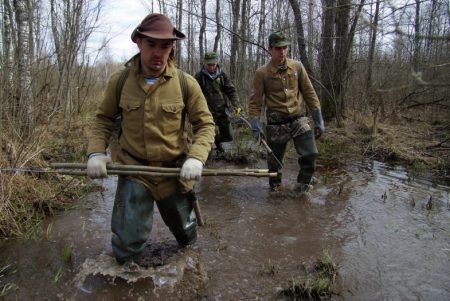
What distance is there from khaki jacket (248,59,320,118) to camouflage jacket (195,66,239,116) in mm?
1957

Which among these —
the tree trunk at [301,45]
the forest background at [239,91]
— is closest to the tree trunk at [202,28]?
the forest background at [239,91]

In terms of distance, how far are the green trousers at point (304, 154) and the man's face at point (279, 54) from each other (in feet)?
3.29

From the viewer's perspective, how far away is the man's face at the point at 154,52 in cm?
281

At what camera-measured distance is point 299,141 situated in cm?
532

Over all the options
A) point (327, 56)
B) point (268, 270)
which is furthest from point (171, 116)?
point (327, 56)

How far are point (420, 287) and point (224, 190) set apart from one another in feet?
10.2

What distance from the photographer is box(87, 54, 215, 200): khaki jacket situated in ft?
9.55

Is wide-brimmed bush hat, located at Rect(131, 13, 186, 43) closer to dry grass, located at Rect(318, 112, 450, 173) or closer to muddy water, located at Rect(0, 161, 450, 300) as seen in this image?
muddy water, located at Rect(0, 161, 450, 300)

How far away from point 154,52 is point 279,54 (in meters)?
2.56

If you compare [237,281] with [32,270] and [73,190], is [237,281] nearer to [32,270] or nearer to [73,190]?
[32,270]

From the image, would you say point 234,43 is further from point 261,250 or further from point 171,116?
point 171,116

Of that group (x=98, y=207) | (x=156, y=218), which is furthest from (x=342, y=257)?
(x=98, y=207)

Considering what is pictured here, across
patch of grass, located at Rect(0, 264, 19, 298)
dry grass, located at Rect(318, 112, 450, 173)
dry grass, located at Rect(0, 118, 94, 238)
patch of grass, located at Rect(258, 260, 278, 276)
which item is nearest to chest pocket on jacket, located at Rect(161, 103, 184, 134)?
patch of grass, located at Rect(258, 260, 278, 276)

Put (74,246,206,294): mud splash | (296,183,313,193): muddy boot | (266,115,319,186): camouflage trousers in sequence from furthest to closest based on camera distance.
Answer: (296,183,313,193): muddy boot < (266,115,319,186): camouflage trousers < (74,246,206,294): mud splash
